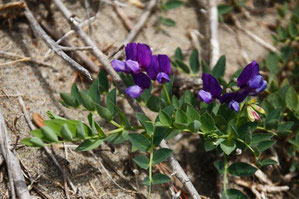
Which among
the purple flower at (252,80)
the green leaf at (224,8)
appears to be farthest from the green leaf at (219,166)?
the green leaf at (224,8)

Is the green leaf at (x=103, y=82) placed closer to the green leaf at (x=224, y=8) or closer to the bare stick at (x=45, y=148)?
the bare stick at (x=45, y=148)

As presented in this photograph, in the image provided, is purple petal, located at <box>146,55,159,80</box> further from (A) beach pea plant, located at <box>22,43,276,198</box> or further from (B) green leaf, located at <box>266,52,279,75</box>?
(B) green leaf, located at <box>266,52,279,75</box>

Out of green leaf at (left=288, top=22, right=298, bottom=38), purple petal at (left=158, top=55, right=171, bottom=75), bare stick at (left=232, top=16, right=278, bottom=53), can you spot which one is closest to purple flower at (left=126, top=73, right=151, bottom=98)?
purple petal at (left=158, top=55, right=171, bottom=75)

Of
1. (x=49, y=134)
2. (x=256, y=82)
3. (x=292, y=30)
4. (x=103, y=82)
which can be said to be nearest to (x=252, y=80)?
(x=256, y=82)

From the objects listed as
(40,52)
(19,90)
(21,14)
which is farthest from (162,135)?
(21,14)

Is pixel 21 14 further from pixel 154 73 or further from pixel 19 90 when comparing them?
pixel 154 73

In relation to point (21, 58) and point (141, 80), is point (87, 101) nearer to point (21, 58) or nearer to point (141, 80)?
point (141, 80)
